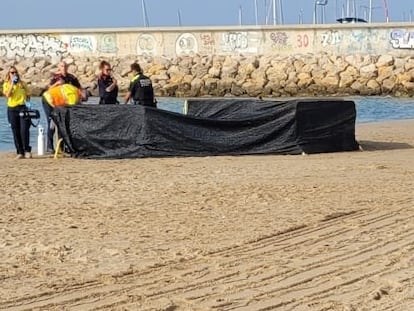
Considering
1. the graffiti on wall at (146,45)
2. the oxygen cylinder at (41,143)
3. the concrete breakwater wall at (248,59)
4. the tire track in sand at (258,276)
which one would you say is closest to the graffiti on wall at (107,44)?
the concrete breakwater wall at (248,59)

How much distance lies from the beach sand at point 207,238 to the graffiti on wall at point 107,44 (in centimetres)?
3985

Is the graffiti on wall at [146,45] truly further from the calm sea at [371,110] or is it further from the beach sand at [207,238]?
the beach sand at [207,238]

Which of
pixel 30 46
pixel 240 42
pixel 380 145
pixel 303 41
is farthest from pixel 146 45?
pixel 380 145

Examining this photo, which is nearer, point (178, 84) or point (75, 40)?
point (178, 84)

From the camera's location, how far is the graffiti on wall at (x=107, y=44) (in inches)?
2090

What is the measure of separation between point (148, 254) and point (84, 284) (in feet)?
3.47

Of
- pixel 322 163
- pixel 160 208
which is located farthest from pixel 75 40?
pixel 160 208

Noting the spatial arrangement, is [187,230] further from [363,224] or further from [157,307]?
[157,307]

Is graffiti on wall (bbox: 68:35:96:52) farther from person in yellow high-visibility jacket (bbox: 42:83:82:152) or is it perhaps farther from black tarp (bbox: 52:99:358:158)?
person in yellow high-visibility jacket (bbox: 42:83:82:152)

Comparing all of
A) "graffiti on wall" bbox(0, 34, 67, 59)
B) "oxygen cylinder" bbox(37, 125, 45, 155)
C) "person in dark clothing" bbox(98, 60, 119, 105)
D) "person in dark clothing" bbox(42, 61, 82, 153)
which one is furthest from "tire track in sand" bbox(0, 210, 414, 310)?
"graffiti on wall" bbox(0, 34, 67, 59)

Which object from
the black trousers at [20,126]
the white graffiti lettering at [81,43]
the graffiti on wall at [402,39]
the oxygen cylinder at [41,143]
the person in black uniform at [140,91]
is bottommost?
the graffiti on wall at [402,39]

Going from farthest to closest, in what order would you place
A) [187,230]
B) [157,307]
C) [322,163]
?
[322,163] → [187,230] → [157,307]

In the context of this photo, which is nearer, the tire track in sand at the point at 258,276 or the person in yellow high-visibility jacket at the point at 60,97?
the tire track in sand at the point at 258,276

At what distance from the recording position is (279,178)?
40.7 feet
